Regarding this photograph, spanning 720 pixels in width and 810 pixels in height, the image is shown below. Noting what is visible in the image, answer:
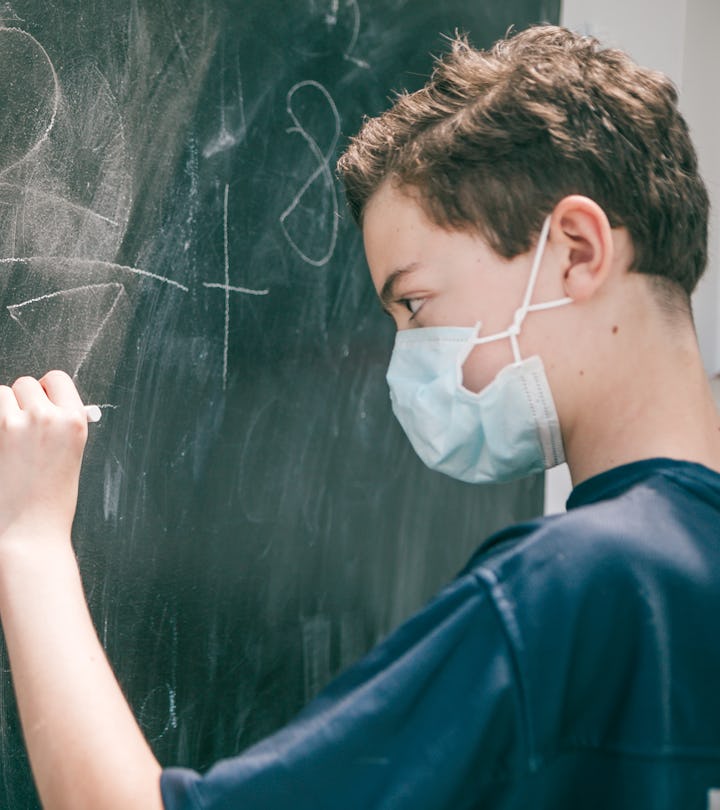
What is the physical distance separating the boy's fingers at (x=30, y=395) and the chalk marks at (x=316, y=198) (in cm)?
52

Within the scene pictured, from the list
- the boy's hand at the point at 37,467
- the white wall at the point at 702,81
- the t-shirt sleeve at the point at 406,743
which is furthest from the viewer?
the white wall at the point at 702,81

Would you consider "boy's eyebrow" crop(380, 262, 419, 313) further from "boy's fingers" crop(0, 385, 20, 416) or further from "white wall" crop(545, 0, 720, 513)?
"white wall" crop(545, 0, 720, 513)

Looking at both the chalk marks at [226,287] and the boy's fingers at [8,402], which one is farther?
the chalk marks at [226,287]

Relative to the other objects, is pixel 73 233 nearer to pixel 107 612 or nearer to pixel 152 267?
pixel 152 267

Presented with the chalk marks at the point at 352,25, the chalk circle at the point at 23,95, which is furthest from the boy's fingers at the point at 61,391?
the chalk marks at the point at 352,25

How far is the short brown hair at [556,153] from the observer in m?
0.95

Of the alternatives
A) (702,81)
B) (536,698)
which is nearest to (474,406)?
(536,698)

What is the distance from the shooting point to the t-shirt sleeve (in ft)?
2.26

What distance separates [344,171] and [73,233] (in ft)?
1.00

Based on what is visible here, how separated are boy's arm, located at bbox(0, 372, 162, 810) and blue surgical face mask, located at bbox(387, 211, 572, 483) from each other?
37 centimetres

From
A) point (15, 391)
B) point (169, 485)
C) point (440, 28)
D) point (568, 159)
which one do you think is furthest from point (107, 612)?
point (440, 28)

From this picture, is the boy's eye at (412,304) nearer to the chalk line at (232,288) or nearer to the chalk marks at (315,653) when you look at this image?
the chalk line at (232,288)

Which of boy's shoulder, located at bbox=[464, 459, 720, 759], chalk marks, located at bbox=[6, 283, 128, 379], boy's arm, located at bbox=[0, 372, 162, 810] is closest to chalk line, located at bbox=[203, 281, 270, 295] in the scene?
chalk marks, located at bbox=[6, 283, 128, 379]

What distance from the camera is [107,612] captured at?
3.65ft
